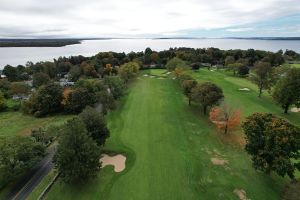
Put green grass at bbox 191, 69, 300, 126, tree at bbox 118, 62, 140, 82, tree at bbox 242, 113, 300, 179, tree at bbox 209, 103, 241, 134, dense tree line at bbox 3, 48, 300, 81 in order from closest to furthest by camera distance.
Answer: tree at bbox 242, 113, 300, 179
tree at bbox 209, 103, 241, 134
green grass at bbox 191, 69, 300, 126
tree at bbox 118, 62, 140, 82
dense tree line at bbox 3, 48, 300, 81

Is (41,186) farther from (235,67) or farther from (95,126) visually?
(235,67)

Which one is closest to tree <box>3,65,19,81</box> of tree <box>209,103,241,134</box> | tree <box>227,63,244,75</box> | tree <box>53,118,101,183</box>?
tree <box>227,63,244,75</box>

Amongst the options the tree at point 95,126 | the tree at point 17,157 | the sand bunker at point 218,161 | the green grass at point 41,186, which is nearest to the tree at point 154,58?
the tree at point 95,126

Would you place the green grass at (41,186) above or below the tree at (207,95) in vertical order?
below

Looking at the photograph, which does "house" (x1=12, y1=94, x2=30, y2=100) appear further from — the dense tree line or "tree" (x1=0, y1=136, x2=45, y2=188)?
"tree" (x1=0, y1=136, x2=45, y2=188)

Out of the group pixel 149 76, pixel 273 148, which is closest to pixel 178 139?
pixel 273 148

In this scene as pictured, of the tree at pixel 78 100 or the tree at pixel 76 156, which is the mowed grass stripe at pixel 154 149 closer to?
the tree at pixel 76 156
